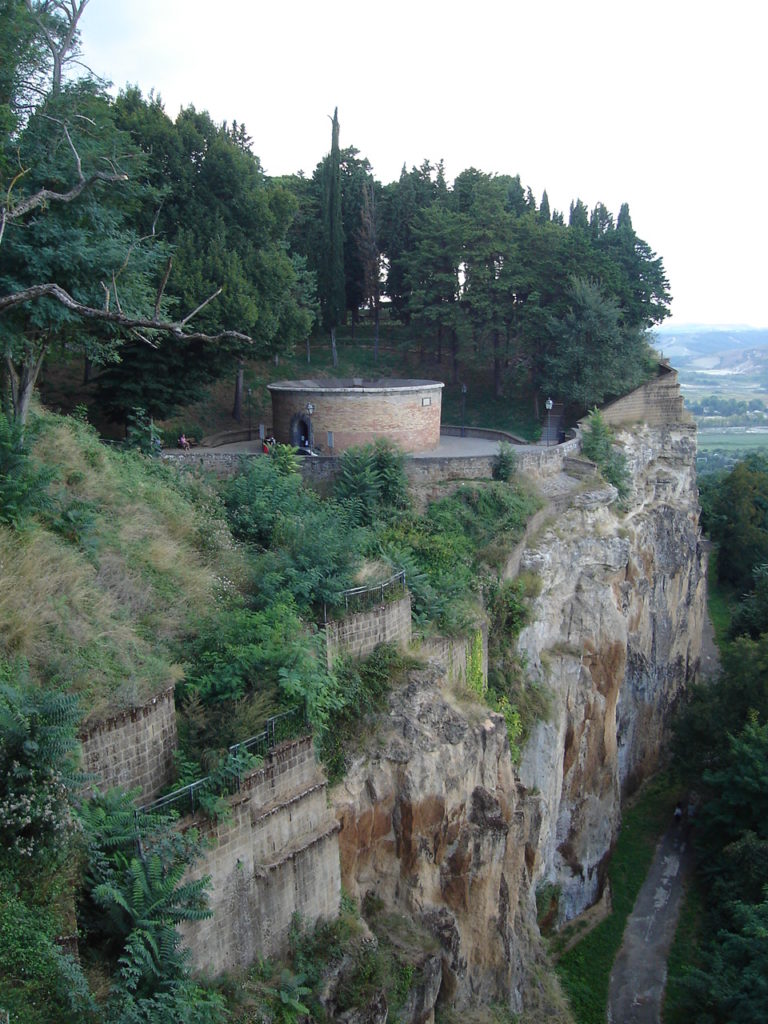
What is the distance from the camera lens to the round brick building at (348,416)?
2331 centimetres

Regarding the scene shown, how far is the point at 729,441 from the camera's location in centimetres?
14325

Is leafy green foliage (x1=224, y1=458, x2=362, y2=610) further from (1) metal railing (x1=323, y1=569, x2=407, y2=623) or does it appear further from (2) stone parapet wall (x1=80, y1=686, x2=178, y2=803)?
(2) stone parapet wall (x1=80, y1=686, x2=178, y2=803)

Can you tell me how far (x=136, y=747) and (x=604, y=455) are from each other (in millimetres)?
21310

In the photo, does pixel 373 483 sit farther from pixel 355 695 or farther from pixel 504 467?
pixel 355 695

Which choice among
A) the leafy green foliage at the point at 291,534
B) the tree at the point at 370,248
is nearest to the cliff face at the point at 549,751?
the leafy green foliage at the point at 291,534

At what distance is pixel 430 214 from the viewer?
34500 millimetres

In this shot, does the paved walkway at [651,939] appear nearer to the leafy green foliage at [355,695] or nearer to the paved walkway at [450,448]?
the leafy green foliage at [355,695]

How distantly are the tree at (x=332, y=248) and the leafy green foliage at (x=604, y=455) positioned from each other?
1373 centimetres

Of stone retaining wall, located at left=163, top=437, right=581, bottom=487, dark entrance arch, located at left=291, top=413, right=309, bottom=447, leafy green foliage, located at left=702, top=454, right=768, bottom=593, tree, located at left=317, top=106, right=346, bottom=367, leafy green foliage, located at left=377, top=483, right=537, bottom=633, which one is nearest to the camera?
leafy green foliage, located at left=377, top=483, right=537, bottom=633

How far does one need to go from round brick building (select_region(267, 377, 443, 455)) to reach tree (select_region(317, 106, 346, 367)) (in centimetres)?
1233

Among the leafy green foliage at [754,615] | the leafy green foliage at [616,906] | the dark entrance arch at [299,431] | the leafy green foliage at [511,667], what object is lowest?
the leafy green foliage at [616,906]

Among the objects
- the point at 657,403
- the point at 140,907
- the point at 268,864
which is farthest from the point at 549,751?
the point at 657,403

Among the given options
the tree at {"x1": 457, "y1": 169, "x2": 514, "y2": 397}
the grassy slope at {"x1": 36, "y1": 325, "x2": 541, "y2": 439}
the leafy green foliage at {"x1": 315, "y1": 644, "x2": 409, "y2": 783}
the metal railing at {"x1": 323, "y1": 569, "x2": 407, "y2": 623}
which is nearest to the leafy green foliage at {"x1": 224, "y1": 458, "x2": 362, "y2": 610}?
the metal railing at {"x1": 323, "y1": 569, "x2": 407, "y2": 623}

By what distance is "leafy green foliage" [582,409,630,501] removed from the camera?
2680 cm
